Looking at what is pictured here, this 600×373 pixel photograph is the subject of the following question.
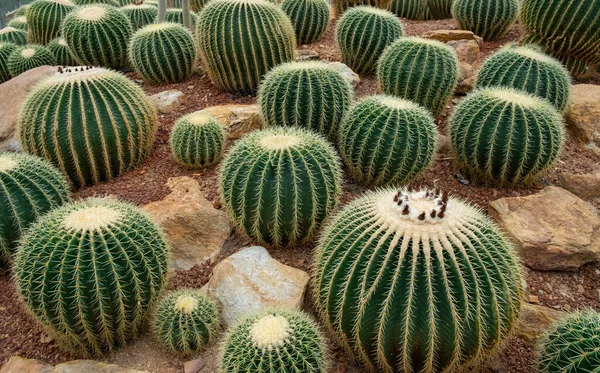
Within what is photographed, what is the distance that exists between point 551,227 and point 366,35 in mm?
3401

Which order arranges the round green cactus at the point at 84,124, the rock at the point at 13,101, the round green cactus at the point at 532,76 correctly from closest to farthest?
the round green cactus at the point at 84,124 → the round green cactus at the point at 532,76 → the rock at the point at 13,101

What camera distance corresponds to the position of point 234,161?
12.9 feet

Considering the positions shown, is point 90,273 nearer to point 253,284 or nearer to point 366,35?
point 253,284

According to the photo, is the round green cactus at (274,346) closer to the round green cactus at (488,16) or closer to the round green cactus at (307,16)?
the round green cactus at (307,16)

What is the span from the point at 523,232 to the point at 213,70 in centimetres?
379

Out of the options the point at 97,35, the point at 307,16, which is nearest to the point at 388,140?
the point at 307,16

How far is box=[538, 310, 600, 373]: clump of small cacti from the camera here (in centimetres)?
272

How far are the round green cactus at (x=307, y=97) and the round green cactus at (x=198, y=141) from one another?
525 mm

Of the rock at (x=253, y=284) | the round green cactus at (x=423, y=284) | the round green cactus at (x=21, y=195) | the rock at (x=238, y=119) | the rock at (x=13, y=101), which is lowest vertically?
the rock at (x=13, y=101)

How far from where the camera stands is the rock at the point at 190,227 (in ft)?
13.6

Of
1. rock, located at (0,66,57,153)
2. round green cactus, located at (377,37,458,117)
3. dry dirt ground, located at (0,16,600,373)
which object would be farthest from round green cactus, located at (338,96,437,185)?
rock, located at (0,66,57,153)

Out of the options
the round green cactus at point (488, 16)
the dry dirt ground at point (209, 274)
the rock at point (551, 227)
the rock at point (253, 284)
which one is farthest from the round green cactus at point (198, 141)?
the round green cactus at point (488, 16)

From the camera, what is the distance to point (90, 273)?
304cm

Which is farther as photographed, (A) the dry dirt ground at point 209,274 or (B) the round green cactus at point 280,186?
(B) the round green cactus at point 280,186
